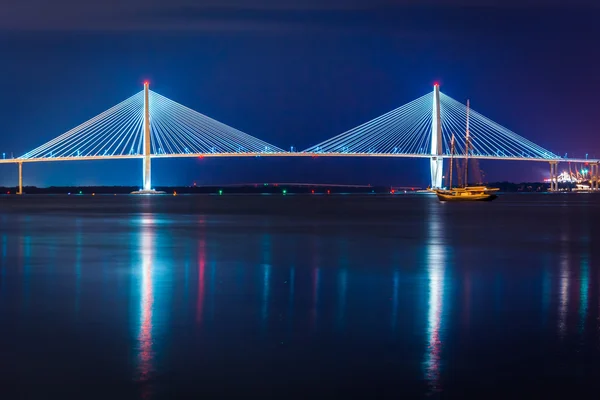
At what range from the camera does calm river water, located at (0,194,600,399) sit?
16.9ft

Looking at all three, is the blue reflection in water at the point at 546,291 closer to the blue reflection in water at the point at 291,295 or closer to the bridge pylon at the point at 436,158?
the blue reflection in water at the point at 291,295

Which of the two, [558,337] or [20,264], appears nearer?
[558,337]

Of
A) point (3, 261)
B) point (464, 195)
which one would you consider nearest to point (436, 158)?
point (464, 195)

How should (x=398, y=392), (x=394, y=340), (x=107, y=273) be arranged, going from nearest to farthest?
(x=398, y=392) → (x=394, y=340) → (x=107, y=273)

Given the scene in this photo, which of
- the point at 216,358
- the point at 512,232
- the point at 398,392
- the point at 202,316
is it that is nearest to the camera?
the point at 398,392

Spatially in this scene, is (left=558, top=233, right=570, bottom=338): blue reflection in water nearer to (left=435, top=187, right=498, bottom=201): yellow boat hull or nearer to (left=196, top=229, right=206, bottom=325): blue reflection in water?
(left=196, top=229, right=206, bottom=325): blue reflection in water

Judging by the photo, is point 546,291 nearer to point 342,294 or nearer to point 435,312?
point 435,312

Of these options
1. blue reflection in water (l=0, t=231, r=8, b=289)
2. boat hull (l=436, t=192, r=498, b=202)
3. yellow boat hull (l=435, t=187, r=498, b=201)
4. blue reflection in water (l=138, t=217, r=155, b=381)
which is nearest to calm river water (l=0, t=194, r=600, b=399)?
blue reflection in water (l=138, t=217, r=155, b=381)

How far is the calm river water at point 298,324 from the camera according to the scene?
16.9ft

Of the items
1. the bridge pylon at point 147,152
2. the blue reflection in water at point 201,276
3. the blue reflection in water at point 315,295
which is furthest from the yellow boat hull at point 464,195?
the blue reflection in water at point 315,295

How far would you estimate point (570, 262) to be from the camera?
13.3m

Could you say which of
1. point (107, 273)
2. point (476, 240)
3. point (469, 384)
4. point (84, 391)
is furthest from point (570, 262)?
point (84, 391)

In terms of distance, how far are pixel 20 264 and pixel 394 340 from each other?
777cm

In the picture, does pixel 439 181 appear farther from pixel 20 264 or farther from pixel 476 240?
pixel 20 264
